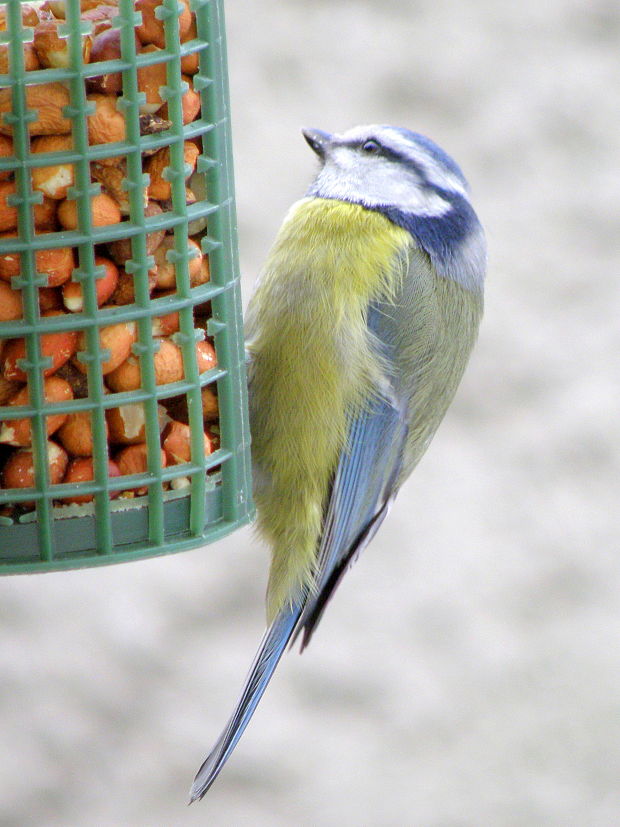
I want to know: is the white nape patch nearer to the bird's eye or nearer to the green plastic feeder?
the bird's eye

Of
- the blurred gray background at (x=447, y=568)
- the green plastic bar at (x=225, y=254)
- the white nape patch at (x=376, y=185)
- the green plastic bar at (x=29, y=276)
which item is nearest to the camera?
the green plastic bar at (x=29, y=276)

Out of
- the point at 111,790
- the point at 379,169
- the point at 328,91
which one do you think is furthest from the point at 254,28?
the point at 111,790

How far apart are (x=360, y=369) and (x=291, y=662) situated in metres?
1.62

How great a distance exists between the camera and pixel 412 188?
2205 mm

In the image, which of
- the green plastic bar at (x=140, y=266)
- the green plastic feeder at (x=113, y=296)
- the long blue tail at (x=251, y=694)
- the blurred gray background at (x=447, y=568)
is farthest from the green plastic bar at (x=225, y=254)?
the blurred gray background at (x=447, y=568)

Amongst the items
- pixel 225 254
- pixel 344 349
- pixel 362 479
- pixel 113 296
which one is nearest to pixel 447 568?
pixel 362 479

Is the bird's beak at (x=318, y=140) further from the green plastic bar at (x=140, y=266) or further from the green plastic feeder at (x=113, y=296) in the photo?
the green plastic bar at (x=140, y=266)

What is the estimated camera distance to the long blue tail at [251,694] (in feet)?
6.90

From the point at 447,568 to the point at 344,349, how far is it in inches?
64.7

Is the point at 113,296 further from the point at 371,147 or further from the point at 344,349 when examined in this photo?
the point at 371,147

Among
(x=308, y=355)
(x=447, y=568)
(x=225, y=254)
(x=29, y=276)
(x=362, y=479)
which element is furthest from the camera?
(x=447, y=568)

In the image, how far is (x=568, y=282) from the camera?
374cm

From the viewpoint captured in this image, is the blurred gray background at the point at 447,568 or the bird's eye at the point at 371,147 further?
the blurred gray background at the point at 447,568

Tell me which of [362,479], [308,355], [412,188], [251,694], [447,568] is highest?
[412,188]
